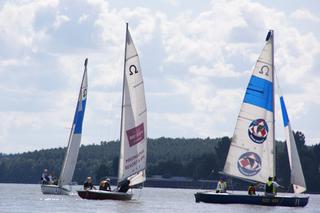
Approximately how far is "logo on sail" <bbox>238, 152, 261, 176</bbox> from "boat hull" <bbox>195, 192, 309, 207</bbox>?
3.18 m

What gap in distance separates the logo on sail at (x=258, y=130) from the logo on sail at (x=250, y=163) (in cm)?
92

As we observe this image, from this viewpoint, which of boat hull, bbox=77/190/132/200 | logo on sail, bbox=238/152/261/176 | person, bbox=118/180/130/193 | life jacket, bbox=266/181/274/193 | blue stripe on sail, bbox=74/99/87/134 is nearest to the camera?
life jacket, bbox=266/181/274/193

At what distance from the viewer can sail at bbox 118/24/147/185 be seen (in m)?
71.7

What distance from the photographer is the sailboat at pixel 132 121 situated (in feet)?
235

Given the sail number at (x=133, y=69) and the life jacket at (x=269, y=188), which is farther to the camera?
the sail number at (x=133, y=69)

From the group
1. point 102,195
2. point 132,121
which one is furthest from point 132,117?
point 102,195

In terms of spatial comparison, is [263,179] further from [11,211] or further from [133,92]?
[11,211]

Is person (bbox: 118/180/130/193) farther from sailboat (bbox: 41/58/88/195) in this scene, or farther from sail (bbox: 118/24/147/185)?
sailboat (bbox: 41/58/88/195)

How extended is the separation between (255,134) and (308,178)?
10238 centimetres

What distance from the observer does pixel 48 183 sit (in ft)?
301

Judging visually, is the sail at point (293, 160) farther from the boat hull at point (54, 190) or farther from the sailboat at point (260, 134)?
the boat hull at point (54, 190)

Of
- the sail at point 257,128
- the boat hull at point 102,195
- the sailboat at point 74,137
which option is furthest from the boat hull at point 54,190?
the sail at point 257,128

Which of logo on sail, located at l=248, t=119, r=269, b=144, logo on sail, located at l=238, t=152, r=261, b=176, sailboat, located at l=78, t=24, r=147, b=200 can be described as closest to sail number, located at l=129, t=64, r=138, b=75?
sailboat, located at l=78, t=24, r=147, b=200

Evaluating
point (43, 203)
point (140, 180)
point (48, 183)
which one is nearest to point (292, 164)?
point (140, 180)
